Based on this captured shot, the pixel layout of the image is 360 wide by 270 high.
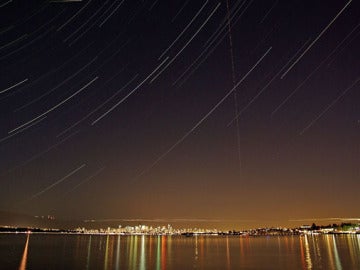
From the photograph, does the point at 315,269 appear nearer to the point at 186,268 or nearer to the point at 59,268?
the point at 186,268

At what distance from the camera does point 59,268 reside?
3653cm

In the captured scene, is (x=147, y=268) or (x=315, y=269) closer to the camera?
(x=315, y=269)

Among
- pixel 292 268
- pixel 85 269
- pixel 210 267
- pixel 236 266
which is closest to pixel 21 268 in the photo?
pixel 85 269

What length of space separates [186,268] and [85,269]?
31.9ft

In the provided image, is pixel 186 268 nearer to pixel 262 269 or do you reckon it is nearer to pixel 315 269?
pixel 262 269

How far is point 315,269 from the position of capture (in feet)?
115

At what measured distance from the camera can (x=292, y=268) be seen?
37.0 metres

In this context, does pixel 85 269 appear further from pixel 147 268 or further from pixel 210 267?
pixel 210 267

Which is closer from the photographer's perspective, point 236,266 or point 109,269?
point 109,269

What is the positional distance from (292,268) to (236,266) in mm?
5753

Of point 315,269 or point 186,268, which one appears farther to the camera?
point 186,268

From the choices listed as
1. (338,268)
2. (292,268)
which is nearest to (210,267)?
(292,268)

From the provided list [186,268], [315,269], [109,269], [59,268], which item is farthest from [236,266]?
[59,268]

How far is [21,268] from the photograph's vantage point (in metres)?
35.2
